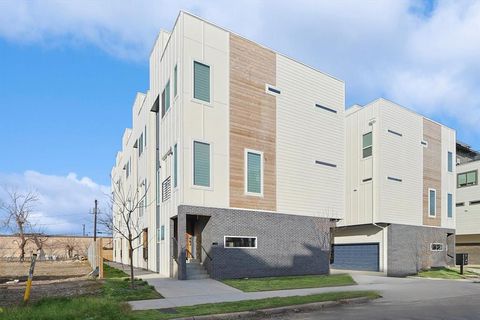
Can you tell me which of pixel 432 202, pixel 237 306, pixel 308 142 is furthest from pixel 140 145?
pixel 237 306

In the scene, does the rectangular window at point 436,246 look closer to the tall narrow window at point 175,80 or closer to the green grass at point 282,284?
the green grass at point 282,284

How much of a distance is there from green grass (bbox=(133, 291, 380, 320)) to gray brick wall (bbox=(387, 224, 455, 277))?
15.4m

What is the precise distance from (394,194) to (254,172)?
12.5 metres

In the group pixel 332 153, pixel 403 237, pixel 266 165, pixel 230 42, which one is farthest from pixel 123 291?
pixel 403 237

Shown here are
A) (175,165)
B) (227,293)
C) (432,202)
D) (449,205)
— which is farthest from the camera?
(449,205)

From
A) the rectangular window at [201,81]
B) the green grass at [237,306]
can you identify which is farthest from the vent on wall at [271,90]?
the green grass at [237,306]

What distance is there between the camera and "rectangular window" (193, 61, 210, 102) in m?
20.2

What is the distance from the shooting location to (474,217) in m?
38.4

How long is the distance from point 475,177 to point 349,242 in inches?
620

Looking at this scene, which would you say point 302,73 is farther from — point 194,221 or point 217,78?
point 194,221

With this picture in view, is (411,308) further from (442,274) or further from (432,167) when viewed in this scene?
(432,167)

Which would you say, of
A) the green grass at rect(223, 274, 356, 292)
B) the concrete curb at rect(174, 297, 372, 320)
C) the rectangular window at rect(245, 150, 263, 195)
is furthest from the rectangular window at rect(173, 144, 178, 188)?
the concrete curb at rect(174, 297, 372, 320)

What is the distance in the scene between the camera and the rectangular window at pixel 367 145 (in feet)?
97.8

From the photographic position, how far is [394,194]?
95.8 ft
